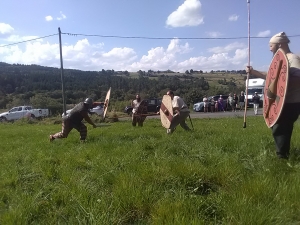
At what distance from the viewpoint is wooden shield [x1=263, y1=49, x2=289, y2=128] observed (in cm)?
473

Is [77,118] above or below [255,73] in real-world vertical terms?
below

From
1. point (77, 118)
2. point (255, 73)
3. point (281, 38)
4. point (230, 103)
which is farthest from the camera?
point (230, 103)

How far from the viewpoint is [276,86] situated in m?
5.07

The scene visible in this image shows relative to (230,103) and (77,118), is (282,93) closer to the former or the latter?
(77,118)

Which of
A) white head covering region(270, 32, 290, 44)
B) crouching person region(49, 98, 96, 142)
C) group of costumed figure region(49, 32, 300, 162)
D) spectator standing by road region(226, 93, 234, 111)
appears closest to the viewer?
group of costumed figure region(49, 32, 300, 162)

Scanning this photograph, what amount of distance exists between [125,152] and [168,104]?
13.8ft

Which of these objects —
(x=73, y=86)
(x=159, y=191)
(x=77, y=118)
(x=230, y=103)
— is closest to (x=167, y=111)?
(x=77, y=118)

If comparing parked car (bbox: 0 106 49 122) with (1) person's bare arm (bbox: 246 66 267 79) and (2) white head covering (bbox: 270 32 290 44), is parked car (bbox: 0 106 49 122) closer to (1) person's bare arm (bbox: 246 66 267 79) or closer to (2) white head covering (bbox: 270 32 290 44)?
(1) person's bare arm (bbox: 246 66 267 79)

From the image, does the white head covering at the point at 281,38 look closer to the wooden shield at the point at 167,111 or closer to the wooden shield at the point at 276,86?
the wooden shield at the point at 276,86

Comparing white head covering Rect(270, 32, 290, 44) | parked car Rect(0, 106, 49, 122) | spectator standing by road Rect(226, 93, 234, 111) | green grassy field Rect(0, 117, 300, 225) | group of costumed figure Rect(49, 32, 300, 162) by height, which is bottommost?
parked car Rect(0, 106, 49, 122)

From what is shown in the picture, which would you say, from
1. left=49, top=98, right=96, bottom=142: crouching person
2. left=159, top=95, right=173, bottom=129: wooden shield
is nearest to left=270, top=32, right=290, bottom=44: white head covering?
left=159, top=95, right=173, bottom=129: wooden shield

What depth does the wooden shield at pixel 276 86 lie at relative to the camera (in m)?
4.73

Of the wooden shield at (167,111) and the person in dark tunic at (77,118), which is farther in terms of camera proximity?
the wooden shield at (167,111)

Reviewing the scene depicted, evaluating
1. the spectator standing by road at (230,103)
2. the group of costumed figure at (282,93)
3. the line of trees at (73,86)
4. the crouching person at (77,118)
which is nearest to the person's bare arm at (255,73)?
the group of costumed figure at (282,93)
